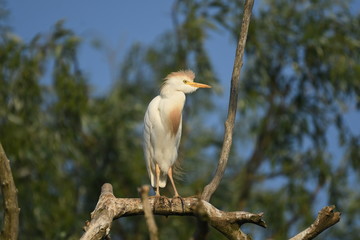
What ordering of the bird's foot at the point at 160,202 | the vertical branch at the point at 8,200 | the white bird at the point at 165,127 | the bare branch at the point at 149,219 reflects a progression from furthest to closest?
the white bird at the point at 165,127, the bird's foot at the point at 160,202, the vertical branch at the point at 8,200, the bare branch at the point at 149,219

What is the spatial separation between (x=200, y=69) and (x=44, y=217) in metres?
1.99

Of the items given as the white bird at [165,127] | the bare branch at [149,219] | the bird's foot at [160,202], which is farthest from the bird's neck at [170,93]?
the bare branch at [149,219]

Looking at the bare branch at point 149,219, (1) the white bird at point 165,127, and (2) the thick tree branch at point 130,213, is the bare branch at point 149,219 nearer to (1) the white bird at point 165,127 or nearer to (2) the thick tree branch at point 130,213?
(2) the thick tree branch at point 130,213

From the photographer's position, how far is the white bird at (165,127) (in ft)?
12.1

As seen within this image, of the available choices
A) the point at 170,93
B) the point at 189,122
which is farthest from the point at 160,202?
the point at 189,122

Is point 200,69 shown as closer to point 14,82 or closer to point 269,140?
point 269,140

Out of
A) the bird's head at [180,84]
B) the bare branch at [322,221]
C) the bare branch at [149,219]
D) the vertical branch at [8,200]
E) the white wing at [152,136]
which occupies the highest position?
the bird's head at [180,84]

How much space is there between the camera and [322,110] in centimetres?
689

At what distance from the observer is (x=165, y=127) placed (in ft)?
12.1

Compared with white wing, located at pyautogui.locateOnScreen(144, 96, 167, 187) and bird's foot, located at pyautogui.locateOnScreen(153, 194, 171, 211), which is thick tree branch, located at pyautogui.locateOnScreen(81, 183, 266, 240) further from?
white wing, located at pyautogui.locateOnScreen(144, 96, 167, 187)

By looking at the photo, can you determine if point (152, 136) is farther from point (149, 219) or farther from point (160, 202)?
point (149, 219)

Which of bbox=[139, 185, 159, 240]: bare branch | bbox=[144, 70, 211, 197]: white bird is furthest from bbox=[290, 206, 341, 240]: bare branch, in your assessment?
bbox=[144, 70, 211, 197]: white bird

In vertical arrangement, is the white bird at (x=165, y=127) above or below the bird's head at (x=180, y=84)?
below

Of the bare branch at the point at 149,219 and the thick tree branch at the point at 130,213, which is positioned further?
the thick tree branch at the point at 130,213
